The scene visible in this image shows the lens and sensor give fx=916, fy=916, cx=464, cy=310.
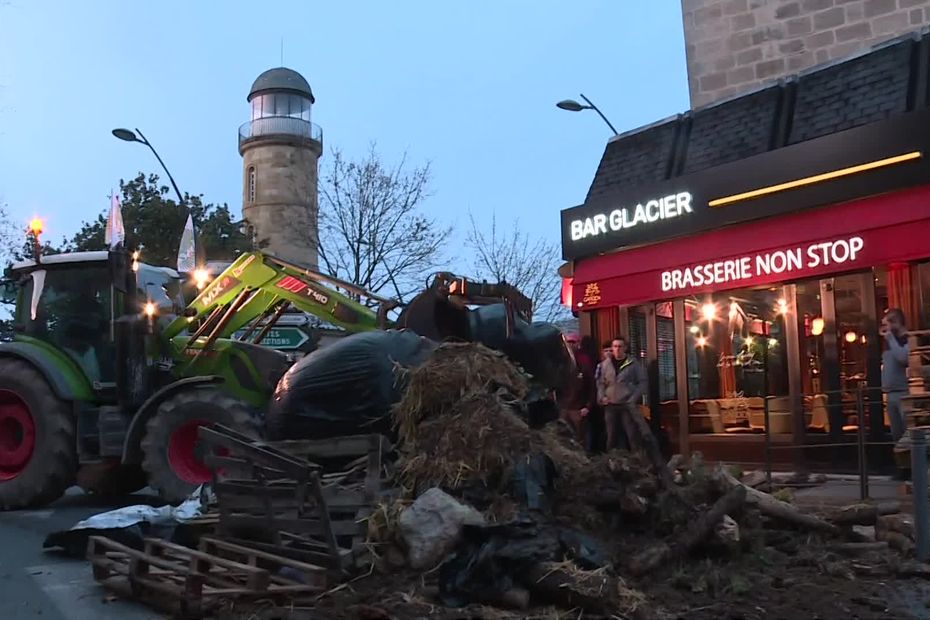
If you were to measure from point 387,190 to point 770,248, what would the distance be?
61.2 feet

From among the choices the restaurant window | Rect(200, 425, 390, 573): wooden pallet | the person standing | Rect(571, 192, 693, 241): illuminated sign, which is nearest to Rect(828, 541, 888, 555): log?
the person standing

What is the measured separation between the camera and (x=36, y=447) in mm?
9453

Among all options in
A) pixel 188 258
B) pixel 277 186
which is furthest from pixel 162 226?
pixel 188 258

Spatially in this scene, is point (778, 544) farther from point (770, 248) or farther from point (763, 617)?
point (770, 248)

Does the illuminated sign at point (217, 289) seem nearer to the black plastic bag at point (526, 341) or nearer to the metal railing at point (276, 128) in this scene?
the black plastic bag at point (526, 341)

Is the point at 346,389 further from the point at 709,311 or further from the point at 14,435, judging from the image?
the point at 709,311

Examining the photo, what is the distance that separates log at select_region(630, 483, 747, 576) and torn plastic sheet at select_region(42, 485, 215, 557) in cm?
316

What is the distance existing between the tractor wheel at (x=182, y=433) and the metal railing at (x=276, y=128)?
3743 centimetres

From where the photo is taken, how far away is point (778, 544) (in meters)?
6.12

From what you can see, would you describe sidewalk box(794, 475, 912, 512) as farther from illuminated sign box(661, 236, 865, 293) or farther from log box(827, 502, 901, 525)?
illuminated sign box(661, 236, 865, 293)

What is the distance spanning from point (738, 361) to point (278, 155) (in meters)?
35.5

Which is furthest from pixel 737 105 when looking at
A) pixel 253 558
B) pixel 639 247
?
pixel 253 558

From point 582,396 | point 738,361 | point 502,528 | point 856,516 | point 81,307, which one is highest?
point 81,307

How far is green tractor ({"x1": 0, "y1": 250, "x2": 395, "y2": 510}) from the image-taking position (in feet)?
29.2
